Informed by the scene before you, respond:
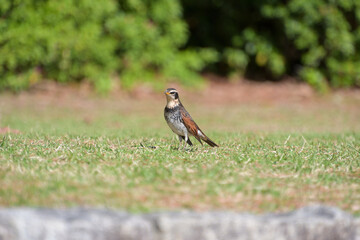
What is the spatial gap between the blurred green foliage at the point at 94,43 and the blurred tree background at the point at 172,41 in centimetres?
3

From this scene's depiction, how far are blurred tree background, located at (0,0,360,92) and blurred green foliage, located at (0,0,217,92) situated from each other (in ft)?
0.10

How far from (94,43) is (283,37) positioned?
677 centimetres

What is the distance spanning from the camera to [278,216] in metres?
4.37

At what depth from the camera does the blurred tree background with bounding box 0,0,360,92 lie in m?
15.9

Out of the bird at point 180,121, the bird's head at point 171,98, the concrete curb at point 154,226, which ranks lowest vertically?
the concrete curb at point 154,226

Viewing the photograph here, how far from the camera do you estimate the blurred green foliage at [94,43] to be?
15.6m

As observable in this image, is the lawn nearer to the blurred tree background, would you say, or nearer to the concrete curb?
the concrete curb

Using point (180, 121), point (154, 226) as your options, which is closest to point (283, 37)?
point (180, 121)

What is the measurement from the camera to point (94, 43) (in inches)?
658

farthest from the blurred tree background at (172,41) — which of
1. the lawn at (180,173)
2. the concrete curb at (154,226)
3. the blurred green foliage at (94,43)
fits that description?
the concrete curb at (154,226)

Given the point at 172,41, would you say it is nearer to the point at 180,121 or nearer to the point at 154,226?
the point at 180,121

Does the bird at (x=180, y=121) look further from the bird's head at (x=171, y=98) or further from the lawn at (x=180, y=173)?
the lawn at (x=180, y=173)

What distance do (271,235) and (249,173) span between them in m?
1.69

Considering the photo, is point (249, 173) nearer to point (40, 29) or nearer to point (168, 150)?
point (168, 150)
